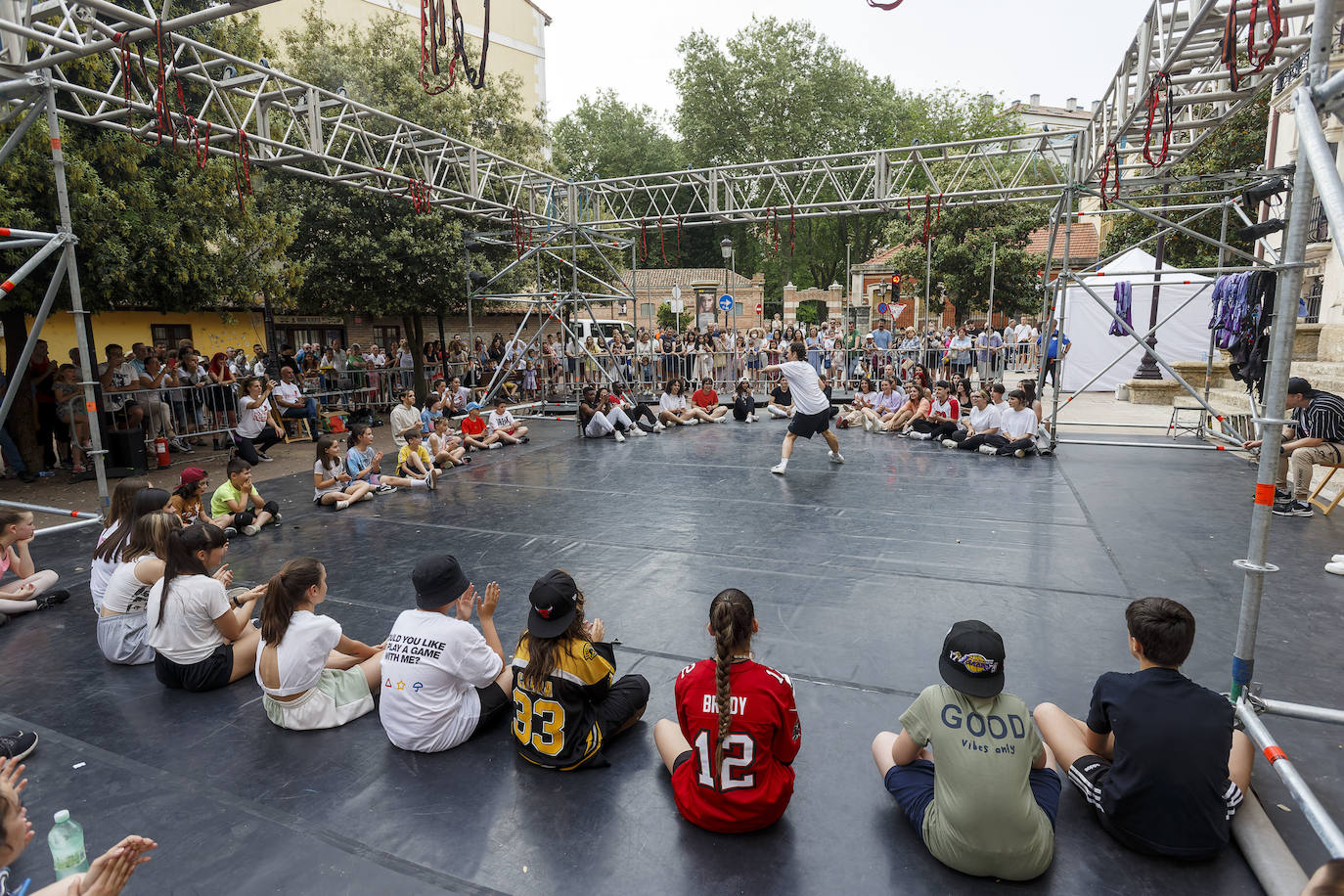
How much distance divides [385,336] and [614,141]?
25.4 meters

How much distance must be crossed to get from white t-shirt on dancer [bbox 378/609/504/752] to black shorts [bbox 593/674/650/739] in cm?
54

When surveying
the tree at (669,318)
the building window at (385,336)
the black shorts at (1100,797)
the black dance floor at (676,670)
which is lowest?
the black dance floor at (676,670)

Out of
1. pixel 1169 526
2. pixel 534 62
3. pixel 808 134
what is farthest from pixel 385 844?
pixel 808 134

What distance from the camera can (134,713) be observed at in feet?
12.5

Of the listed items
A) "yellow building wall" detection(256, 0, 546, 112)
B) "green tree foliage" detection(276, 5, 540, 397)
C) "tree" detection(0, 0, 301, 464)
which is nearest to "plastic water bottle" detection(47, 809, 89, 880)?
"tree" detection(0, 0, 301, 464)

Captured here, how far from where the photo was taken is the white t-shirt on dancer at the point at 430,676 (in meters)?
3.25

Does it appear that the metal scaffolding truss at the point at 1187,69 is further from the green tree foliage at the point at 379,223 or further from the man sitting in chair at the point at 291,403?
the man sitting in chair at the point at 291,403

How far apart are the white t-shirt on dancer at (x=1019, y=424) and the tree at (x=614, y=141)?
115 ft

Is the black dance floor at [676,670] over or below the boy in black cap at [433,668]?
below

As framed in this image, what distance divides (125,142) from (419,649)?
33.7 feet

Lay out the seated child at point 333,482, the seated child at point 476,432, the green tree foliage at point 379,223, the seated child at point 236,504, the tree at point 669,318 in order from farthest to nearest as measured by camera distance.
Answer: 1. the tree at point 669,318
2. the green tree foliage at point 379,223
3. the seated child at point 476,432
4. the seated child at point 333,482
5. the seated child at point 236,504

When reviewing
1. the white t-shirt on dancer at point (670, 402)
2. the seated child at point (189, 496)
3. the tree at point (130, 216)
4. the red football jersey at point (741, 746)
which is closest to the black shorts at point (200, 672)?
the seated child at point (189, 496)

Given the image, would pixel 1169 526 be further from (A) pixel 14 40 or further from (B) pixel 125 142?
(B) pixel 125 142

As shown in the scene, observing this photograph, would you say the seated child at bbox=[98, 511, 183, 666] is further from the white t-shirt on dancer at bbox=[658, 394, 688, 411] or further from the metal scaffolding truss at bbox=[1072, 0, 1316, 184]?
the white t-shirt on dancer at bbox=[658, 394, 688, 411]
